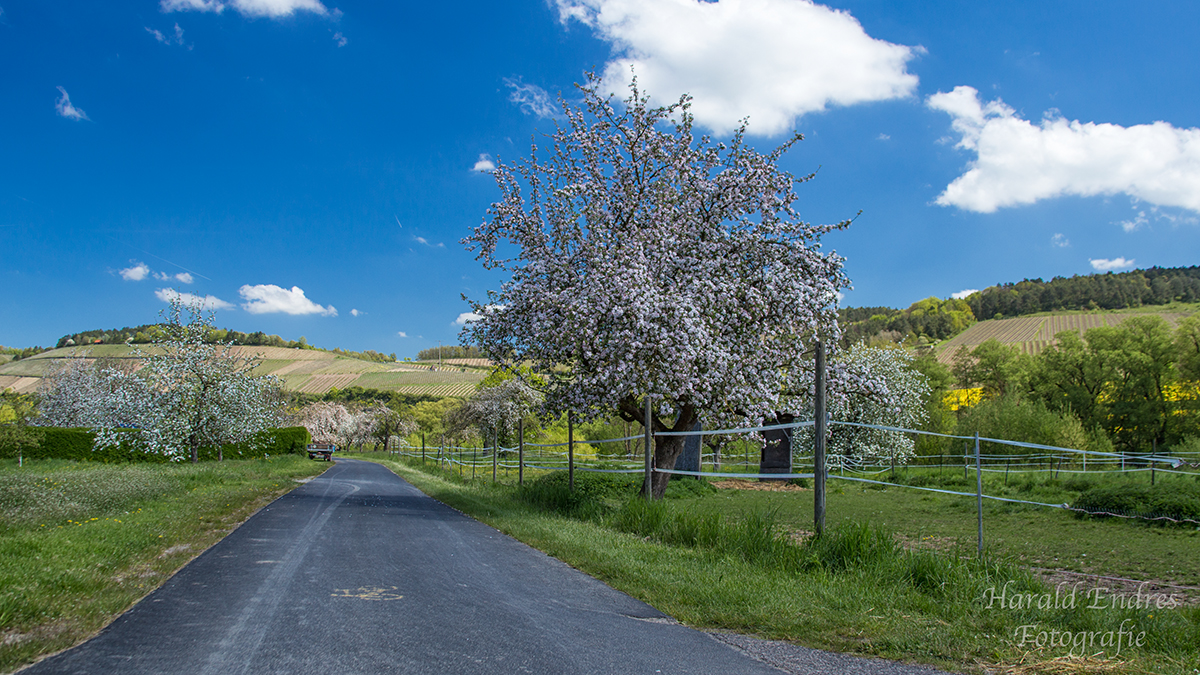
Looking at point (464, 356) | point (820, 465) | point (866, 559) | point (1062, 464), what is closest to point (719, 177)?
point (820, 465)

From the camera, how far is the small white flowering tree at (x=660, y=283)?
13156mm

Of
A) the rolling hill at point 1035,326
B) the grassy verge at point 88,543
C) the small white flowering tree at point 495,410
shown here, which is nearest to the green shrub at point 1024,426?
the small white flowering tree at point 495,410

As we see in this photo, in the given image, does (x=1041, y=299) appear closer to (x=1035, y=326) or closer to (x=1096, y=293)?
(x=1096, y=293)

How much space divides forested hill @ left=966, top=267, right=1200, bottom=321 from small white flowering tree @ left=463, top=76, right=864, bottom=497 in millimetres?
111569

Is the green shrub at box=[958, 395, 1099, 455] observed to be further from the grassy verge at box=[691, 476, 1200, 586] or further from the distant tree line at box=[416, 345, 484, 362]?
the distant tree line at box=[416, 345, 484, 362]

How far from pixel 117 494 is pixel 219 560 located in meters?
6.22

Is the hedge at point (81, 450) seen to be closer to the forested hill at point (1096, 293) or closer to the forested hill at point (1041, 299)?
the forested hill at point (1041, 299)

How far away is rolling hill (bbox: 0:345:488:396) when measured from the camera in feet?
310

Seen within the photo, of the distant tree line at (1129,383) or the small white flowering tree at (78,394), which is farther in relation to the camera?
the distant tree line at (1129,383)

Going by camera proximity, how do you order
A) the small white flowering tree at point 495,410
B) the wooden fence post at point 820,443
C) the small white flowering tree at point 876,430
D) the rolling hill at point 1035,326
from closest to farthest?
Result: the wooden fence post at point 820,443, the small white flowering tree at point 876,430, the small white flowering tree at point 495,410, the rolling hill at point 1035,326

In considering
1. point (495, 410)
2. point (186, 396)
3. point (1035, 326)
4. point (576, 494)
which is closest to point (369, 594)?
point (576, 494)

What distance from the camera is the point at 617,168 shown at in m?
15.7

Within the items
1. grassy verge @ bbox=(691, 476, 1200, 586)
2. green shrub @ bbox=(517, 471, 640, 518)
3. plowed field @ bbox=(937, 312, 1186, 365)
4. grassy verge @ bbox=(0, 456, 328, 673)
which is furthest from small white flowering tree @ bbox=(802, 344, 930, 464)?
plowed field @ bbox=(937, 312, 1186, 365)

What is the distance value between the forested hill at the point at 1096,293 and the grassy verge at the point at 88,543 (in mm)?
120659
